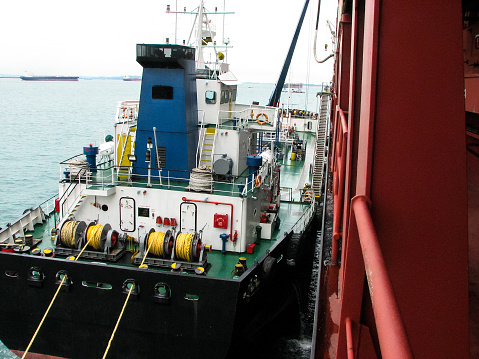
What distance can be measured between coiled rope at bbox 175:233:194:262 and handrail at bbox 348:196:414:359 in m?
8.55

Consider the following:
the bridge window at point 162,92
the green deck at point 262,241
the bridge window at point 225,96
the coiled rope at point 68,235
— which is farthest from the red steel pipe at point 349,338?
the bridge window at point 225,96

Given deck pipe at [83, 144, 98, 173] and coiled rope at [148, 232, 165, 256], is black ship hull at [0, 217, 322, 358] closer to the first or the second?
coiled rope at [148, 232, 165, 256]

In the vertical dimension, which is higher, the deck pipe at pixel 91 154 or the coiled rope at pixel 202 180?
the deck pipe at pixel 91 154

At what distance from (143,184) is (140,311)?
3765 mm

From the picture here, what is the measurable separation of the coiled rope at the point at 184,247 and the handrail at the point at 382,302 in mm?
8552

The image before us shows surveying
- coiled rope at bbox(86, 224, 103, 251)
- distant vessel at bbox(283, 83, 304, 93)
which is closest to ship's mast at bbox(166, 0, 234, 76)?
coiled rope at bbox(86, 224, 103, 251)

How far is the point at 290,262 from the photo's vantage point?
13320 mm

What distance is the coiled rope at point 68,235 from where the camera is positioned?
35.4 ft

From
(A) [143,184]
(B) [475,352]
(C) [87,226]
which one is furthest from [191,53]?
(B) [475,352]

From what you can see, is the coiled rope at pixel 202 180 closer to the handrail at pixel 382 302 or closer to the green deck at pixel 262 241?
the green deck at pixel 262 241

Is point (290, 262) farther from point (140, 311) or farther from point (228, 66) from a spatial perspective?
point (228, 66)

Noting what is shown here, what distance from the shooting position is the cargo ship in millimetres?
9586

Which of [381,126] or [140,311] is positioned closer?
[381,126]

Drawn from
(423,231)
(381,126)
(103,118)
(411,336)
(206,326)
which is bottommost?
(206,326)
